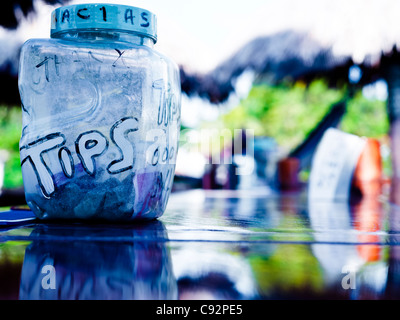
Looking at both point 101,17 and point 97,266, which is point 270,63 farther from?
point 97,266

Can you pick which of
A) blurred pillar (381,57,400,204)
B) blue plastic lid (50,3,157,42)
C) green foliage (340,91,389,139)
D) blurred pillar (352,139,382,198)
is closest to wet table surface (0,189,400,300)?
blue plastic lid (50,3,157,42)

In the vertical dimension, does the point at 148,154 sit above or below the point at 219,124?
below

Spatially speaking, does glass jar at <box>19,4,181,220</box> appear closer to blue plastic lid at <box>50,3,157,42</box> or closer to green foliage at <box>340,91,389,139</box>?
blue plastic lid at <box>50,3,157,42</box>

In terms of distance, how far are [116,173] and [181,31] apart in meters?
3.46

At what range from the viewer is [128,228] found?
0.34 m

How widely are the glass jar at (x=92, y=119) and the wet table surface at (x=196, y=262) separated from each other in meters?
0.03

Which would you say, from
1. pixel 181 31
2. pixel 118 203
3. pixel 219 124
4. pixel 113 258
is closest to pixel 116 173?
pixel 118 203

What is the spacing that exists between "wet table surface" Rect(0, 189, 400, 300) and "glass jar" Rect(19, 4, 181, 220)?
0.03 meters

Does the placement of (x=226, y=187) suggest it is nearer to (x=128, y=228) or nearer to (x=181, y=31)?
(x=128, y=228)

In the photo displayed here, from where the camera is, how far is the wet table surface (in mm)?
165

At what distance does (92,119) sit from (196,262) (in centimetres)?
17

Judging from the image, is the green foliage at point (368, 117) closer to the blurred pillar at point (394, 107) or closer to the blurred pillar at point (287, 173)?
the blurred pillar at point (394, 107)

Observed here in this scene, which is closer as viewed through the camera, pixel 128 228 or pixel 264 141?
pixel 128 228

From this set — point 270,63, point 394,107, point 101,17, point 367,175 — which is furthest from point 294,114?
point 101,17
